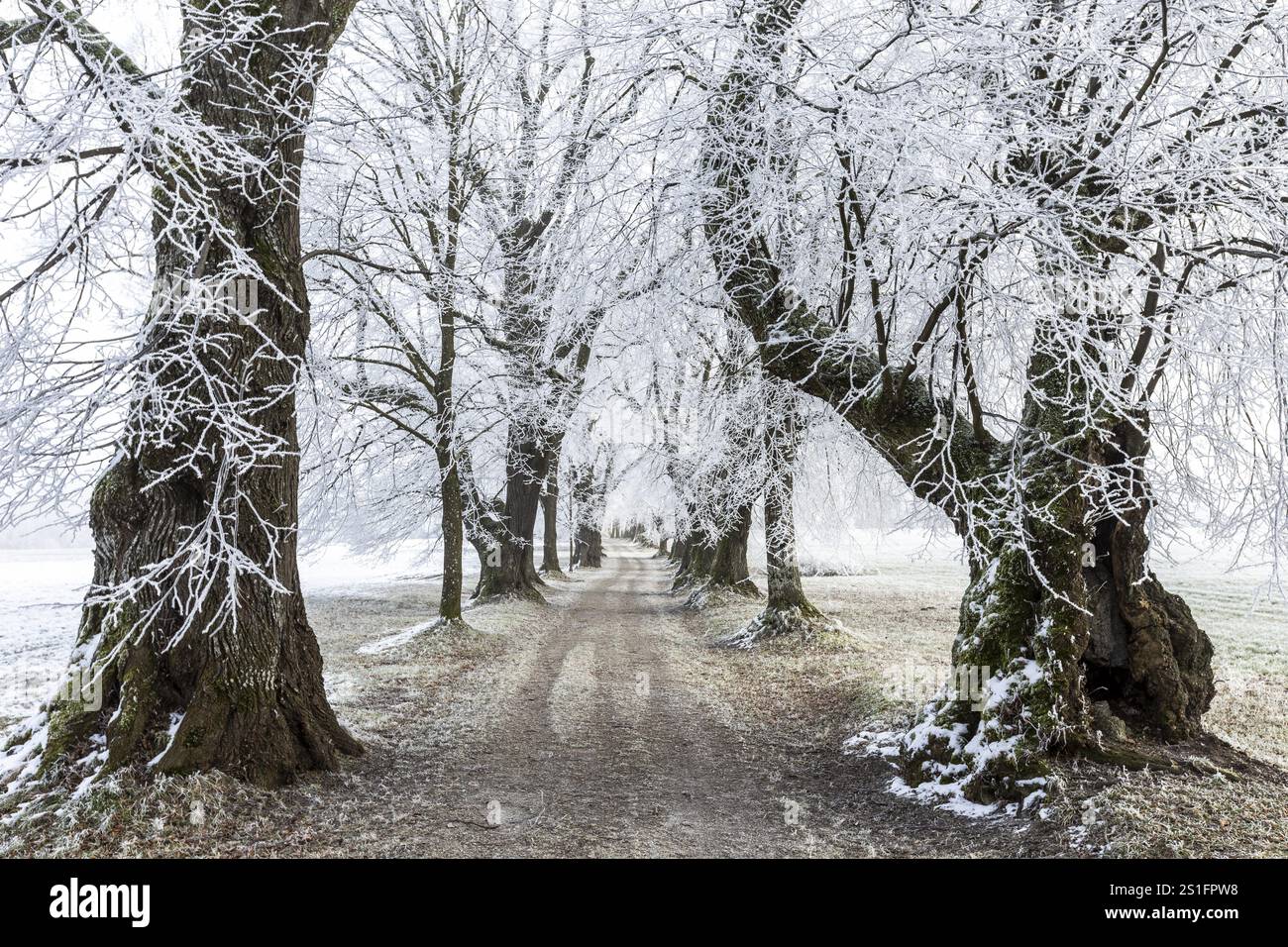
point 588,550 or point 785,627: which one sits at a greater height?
point 785,627

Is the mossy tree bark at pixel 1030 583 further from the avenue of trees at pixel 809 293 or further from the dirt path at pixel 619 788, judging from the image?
the dirt path at pixel 619 788

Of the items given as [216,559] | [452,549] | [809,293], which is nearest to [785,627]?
[452,549]

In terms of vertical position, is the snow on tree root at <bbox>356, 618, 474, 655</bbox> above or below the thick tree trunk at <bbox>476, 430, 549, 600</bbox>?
below

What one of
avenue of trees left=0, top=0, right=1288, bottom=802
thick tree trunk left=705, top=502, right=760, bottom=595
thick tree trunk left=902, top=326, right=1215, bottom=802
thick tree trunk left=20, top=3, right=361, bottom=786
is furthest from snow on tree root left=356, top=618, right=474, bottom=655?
thick tree trunk left=902, top=326, right=1215, bottom=802

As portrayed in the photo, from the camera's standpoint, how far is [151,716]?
5078 millimetres

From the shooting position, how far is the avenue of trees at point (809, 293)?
14.1 ft

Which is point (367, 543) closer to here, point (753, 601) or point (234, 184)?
point (753, 601)

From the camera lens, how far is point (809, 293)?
7352mm

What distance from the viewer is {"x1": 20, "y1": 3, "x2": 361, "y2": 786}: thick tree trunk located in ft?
16.3

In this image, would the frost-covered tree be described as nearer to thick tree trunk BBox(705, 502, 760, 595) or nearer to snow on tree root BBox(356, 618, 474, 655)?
snow on tree root BBox(356, 618, 474, 655)

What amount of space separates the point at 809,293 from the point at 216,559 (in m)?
5.38

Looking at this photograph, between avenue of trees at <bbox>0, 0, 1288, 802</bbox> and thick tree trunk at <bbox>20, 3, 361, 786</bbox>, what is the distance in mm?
25

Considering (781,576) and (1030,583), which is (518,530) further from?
(1030,583)

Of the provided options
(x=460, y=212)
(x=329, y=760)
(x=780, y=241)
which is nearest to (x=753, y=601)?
(x=460, y=212)
